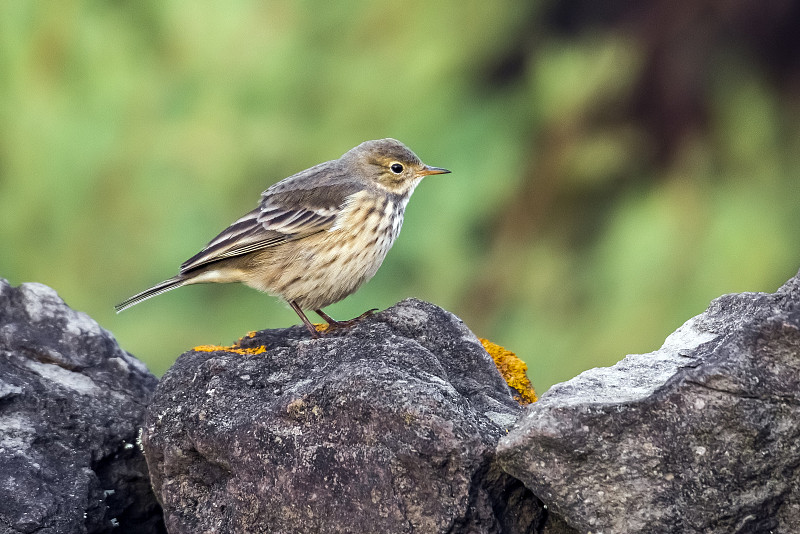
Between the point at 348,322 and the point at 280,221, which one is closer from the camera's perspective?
the point at 348,322

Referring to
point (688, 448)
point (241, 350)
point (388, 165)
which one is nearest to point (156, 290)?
point (241, 350)

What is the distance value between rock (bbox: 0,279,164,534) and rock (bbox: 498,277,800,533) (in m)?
1.86

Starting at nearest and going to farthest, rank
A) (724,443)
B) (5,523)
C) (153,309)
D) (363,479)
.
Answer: (724,443)
(363,479)
(5,523)
(153,309)

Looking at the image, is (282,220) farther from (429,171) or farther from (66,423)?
(66,423)

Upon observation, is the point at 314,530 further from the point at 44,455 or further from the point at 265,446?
the point at 44,455

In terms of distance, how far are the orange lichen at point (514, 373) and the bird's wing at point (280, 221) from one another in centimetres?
119

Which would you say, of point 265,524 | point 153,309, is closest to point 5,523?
point 265,524

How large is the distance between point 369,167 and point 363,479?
8.86 ft

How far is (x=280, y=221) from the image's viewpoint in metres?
5.99

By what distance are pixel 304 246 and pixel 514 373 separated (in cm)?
140

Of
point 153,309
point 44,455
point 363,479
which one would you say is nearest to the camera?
point 363,479

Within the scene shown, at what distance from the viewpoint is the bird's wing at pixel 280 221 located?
5910 mm

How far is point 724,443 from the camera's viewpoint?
12.1ft

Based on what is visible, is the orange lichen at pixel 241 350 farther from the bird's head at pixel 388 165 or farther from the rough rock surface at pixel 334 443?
the bird's head at pixel 388 165
